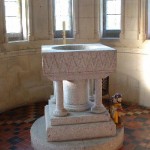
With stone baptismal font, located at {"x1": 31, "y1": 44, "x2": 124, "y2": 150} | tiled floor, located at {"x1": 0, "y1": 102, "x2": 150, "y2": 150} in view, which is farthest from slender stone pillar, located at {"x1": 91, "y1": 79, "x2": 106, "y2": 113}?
tiled floor, located at {"x1": 0, "y1": 102, "x2": 150, "y2": 150}

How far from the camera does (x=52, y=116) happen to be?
3.97 metres

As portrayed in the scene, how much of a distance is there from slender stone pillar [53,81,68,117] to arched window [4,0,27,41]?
2.46 metres

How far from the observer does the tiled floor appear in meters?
4.12

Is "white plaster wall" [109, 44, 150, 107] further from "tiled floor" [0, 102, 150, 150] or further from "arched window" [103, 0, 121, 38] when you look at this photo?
"arched window" [103, 0, 121, 38]

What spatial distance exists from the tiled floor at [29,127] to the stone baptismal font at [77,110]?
28cm

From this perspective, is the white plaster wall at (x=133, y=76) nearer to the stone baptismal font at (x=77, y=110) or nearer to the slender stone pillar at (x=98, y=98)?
the stone baptismal font at (x=77, y=110)

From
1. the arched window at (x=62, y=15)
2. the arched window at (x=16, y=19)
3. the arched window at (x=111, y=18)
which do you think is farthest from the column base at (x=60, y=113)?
the arched window at (x=111, y=18)

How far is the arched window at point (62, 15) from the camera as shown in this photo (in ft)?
20.6

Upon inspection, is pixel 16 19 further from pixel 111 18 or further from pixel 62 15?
pixel 111 18

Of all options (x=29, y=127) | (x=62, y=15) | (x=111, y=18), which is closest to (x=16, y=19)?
(x=62, y=15)

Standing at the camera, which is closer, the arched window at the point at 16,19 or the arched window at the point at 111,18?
the arched window at the point at 16,19

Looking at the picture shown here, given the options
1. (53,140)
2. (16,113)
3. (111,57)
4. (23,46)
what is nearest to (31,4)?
(23,46)

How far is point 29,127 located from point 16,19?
2.46m

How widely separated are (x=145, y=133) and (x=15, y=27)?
3.47 meters
